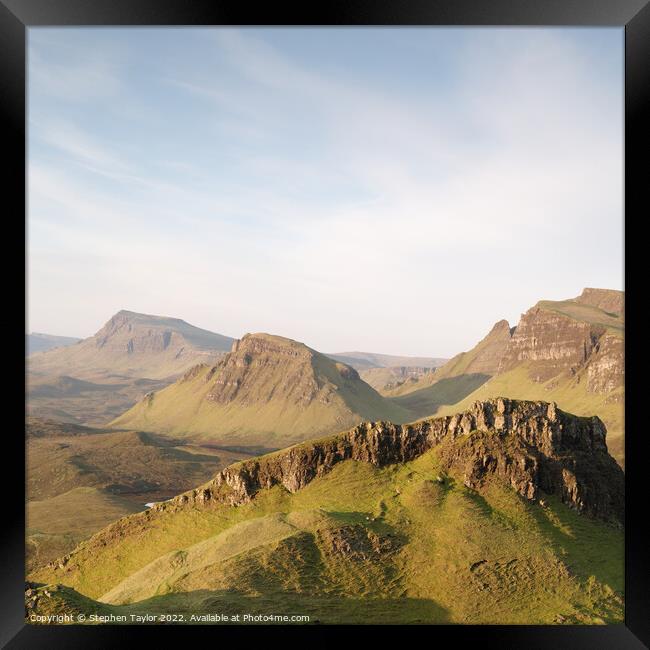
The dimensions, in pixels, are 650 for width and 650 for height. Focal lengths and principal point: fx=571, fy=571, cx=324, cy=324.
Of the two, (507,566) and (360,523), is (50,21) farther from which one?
(507,566)

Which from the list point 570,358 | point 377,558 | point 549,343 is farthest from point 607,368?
point 377,558

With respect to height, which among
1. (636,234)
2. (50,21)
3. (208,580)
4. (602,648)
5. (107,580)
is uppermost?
(50,21)

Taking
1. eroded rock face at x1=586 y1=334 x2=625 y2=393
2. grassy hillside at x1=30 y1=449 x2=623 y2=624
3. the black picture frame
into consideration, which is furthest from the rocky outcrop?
the black picture frame

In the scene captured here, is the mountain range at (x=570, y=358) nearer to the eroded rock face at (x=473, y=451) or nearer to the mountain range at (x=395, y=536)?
the eroded rock face at (x=473, y=451)

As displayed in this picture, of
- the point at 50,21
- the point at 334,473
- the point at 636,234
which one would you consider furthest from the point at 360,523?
the point at 50,21

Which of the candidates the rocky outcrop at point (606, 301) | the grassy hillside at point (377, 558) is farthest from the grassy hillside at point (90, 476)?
the rocky outcrop at point (606, 301)

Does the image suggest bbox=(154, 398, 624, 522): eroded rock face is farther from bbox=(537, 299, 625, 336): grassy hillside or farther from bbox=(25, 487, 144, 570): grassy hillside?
bbox=(537, 299, 625, 336): grassy hillside

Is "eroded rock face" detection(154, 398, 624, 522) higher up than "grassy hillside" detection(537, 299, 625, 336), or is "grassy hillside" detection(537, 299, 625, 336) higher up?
"grassy hillside" detection(537, 299, 625, 336)
